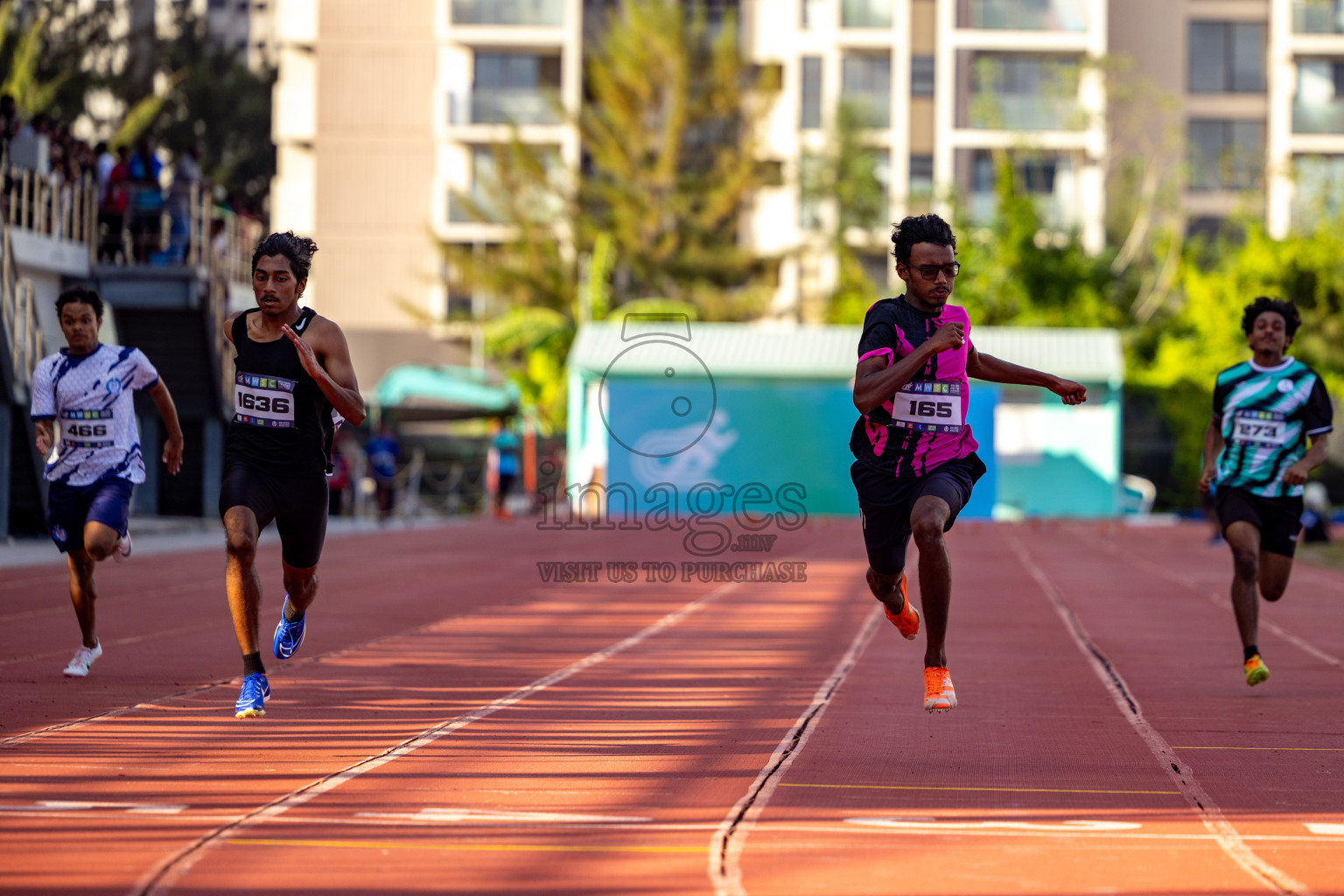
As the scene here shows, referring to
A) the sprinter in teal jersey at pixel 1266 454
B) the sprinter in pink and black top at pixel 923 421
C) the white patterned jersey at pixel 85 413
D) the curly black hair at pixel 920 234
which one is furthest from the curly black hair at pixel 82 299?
the sprinter in teal jersey at pixel 1266 454

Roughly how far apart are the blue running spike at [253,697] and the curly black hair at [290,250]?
5.47 feet

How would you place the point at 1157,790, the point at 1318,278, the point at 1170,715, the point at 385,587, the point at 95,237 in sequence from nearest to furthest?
the point at 1157,790, the point at 1170,715, the point at 385,587, the point at 95,237, the point at 1318,278

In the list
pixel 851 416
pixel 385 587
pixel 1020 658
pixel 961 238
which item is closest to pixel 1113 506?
pixel 851 416

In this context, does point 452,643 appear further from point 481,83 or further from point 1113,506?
point 481,83

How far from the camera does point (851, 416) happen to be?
36000 millimetres

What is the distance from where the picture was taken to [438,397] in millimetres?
33438

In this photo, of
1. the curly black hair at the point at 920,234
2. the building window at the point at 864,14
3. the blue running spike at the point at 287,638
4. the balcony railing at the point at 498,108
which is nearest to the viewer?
the curly black hair at the point at 920,234

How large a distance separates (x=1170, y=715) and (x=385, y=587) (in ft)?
30.4

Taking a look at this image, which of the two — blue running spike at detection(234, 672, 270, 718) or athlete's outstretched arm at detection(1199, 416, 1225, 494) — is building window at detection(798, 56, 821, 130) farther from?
blue running spike at detection(234, 672, 270, 718)

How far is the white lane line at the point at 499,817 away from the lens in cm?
540

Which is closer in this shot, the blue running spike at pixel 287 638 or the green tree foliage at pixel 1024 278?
the blue running spike at pixel 287 638

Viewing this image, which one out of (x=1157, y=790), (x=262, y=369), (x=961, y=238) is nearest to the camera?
(x=1157, y=790)

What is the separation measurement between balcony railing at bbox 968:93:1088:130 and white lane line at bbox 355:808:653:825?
45.1 metres

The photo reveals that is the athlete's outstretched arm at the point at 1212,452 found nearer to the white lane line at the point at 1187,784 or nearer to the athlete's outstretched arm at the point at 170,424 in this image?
the white lane line at the point at 1187,784
